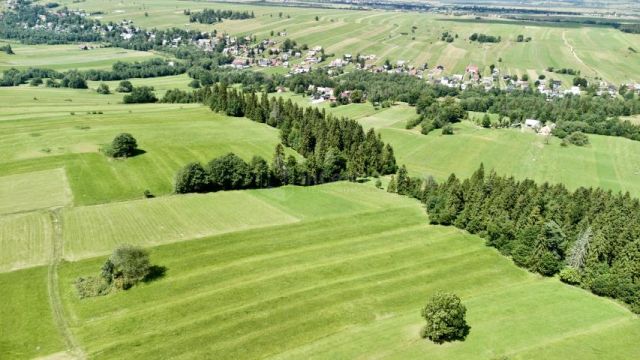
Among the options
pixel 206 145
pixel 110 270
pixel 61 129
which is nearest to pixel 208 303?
pixel 110 270

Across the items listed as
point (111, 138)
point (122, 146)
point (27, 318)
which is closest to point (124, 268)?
point (27, 318)

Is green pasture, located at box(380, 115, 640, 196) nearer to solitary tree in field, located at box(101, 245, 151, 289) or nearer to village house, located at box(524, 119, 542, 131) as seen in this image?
village house, located at box(524, 119, 542, 131)

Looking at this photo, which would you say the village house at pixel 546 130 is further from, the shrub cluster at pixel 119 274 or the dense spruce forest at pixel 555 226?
the shrub cluster at pixel 119 274

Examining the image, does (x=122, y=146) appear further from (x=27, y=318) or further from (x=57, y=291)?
(x=27, y=318)

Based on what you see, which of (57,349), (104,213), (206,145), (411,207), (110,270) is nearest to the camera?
(57,349)

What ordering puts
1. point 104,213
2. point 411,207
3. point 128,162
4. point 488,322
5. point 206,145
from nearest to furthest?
point 488,322, point 104,213, point 411,207, point 128,162, point 206,145

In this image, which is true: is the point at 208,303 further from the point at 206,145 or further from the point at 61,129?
the point at 61,129

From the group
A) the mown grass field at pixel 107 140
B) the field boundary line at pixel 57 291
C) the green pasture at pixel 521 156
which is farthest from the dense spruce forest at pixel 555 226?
the field boundary line at pixel 57 291
